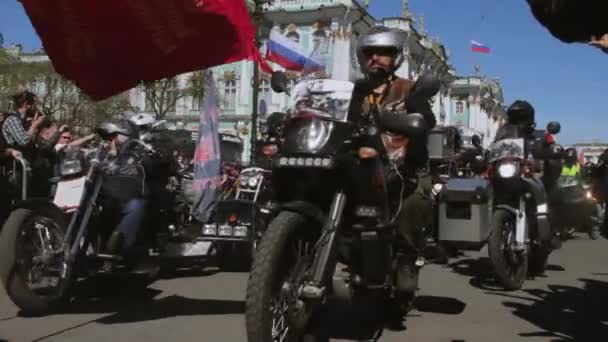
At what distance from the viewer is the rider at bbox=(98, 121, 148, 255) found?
4.89m

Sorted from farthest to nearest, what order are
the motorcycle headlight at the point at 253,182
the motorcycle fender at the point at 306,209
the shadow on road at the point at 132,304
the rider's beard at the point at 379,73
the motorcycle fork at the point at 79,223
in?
the motorcycle headlight at the point at 253,182
the shadow on road at the point at 132,304
the motorcycle fork at the point at 79,223
the rider's beard at the point at 379,73
the motorcycle fender at the point at 306,209

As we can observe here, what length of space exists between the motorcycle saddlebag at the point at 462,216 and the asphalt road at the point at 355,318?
0.57m

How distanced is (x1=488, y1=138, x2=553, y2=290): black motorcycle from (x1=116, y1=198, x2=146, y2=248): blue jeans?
10.2ft

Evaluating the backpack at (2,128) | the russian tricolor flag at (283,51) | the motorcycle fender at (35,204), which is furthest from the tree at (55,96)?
the motorcycle fender at (35,204)

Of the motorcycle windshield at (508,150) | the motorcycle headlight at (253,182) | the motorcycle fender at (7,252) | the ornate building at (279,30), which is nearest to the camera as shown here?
the motorcycle fender at (7,252)

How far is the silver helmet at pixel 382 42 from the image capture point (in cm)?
411

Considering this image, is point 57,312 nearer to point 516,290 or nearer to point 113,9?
point 113,9

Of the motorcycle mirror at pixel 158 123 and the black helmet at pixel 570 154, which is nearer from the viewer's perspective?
the motorcycle mirror at pixel 158 123

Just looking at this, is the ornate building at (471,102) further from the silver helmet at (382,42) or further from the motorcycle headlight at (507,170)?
the silver helmet at (382,42)

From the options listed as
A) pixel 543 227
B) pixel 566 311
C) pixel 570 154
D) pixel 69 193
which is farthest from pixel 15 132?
pixel 570 154

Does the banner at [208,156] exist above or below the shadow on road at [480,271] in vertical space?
above

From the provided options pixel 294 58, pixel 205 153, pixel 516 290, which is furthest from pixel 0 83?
pixel 516 290

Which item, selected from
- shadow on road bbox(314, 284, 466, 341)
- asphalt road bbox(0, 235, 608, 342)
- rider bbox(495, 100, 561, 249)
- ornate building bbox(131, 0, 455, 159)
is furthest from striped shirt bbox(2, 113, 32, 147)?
ornate building bbox(131, 0, 455, 159)

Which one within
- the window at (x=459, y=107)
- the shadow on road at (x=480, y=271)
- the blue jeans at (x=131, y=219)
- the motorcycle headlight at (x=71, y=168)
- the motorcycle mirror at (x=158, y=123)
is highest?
the window at (x=459, y=107)
